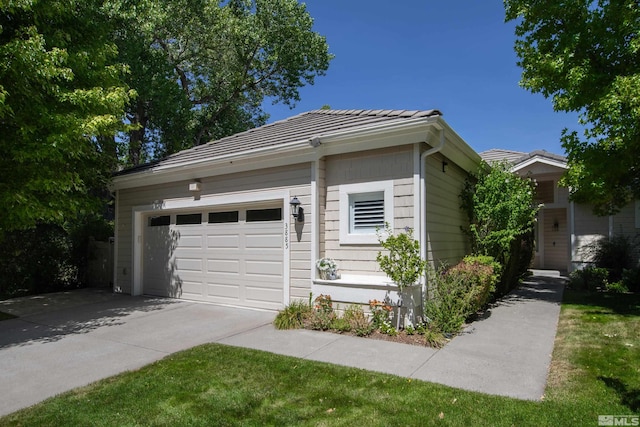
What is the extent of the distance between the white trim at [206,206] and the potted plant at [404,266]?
2096 millimetres

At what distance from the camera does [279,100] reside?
70.8 ft

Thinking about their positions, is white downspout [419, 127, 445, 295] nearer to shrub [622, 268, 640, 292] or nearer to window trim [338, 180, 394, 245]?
window trim [338, 180, 394, 245]

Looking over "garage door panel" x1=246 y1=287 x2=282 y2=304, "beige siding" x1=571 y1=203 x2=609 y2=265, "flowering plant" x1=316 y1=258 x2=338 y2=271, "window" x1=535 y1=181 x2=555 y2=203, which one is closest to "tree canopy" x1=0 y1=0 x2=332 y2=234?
"garage door panel" x1=246 y1=287 x2=282 y2=304

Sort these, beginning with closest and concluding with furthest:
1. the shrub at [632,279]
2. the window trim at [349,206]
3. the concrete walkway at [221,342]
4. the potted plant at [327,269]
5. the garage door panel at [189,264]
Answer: the concrete walkway at [221,342]
the window trim at [349,206]
the potted plant at [327,269]
the garage door panel at [189,264]
the shrub at [632,279]

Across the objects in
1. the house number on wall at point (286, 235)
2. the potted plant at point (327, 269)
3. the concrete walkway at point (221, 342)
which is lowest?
the concrete walkway at point (221, 342)

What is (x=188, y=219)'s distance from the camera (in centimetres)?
932

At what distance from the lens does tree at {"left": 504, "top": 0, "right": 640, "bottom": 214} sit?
716cm

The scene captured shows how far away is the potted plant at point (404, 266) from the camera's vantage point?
577cm

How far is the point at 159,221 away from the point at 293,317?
5.41 m

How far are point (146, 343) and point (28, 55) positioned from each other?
524 centimetres

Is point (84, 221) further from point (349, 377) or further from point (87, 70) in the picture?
point (349, 377)

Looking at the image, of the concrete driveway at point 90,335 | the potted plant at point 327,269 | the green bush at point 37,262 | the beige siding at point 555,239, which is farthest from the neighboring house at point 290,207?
the beige siding at point 555,239

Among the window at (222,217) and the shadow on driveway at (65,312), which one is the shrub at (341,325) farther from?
the shadow on driveway at (65,312)

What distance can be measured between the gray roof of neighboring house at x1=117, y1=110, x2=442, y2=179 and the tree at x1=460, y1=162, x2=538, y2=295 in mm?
2963
